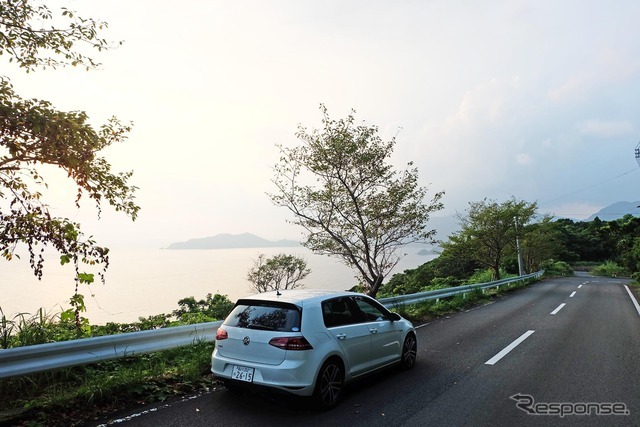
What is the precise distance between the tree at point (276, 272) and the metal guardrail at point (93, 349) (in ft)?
94.6

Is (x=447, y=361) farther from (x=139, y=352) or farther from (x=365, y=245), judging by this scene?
(x=365, y=245)

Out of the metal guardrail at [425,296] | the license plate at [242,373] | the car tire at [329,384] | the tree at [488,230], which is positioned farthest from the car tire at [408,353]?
the tree at [488,230]

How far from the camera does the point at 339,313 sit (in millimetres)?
5578

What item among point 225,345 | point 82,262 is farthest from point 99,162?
point 225,345

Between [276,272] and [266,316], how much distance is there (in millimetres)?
31950

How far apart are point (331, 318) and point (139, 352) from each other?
2.95m

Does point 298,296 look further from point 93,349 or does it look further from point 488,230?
point 488,230

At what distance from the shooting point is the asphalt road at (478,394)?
179 inches

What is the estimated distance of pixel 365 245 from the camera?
14.0 m

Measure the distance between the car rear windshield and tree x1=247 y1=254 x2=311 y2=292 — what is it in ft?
99.9

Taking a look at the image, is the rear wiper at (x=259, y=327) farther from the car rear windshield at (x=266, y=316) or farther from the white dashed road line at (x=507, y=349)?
the white dashed road line at (x=507, y=349)

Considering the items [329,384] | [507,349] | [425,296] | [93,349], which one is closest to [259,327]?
[329,384]

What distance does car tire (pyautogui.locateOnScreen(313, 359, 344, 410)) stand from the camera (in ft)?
15.7

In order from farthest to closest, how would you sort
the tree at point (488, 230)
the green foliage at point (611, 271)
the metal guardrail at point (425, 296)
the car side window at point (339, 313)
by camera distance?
1. the green foliage at point (611, 271)
2. the tree at point (488, 230)
3. the metal guardrail at point (425, 296)
4. the car side window at point (339, 313)
